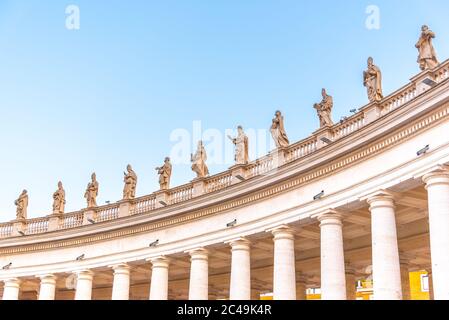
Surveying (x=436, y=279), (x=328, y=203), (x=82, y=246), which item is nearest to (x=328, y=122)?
(x=328, y=203)

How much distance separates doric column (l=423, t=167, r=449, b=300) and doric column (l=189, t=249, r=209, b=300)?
2427 cm

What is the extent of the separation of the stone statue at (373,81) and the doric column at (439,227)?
33.3 feet

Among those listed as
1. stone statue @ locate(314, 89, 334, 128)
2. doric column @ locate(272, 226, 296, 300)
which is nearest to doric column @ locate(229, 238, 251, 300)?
doric column @ locate(272, 226, 296, 300)

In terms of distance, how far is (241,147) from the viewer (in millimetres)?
62406

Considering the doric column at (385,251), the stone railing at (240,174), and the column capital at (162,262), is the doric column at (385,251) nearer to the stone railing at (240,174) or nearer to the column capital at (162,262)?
the stone railing at (240,174)

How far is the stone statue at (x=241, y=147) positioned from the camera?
6166cm

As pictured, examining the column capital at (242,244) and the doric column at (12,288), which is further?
the doric column at (12,288)

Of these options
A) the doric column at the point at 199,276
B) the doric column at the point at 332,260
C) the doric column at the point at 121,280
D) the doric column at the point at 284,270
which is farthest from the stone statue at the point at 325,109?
the doric column at the point at 121,280

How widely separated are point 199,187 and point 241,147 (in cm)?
592

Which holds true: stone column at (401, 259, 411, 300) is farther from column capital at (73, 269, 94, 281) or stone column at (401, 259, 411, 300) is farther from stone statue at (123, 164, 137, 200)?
column capital at (73, 269, 94, 281)

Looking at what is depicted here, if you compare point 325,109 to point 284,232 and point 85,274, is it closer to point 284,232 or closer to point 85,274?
point 284,232

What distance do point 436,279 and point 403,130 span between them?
980 cm

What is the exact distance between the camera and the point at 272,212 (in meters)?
54.6
